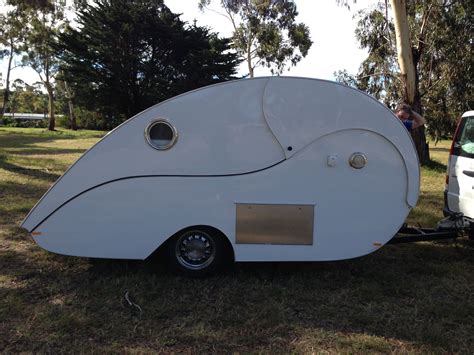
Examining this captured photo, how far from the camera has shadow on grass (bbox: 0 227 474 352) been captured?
11.6 ft

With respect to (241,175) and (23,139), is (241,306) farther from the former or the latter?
(23,139)

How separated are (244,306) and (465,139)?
366cm

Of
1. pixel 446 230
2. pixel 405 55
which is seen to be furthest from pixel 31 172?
pixel 405 55

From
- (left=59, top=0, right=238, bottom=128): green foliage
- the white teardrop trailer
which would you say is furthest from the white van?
(left=59, top=0, right=238, bottom=128): green foliage

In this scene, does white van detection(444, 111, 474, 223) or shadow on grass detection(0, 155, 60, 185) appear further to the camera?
shadow on grass detection(0, 155, 60, 185)

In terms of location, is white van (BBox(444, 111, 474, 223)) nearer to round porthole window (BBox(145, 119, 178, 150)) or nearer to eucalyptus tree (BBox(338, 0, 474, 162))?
round porthole window (BBox(145, 119, 178, 150))

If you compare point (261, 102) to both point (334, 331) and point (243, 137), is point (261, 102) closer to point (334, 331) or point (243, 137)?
point (243, 137)

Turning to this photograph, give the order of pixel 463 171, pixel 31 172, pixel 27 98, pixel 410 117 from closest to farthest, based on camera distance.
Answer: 1. pixel 463 171
2. pixel 410 117
3. pixel 31 172
4. pixel 27 98

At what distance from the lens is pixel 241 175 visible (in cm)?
446

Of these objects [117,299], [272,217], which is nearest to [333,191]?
[272,217]

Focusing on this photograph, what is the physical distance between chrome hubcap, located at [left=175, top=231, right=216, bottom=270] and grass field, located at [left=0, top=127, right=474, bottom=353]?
196mm

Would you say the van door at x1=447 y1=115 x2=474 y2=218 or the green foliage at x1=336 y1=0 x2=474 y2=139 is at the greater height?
the green foliage at x1=336 y1=0 x2=474 y2=139

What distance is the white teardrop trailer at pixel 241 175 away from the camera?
14.4ft

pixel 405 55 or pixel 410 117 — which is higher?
pixel 405 55
